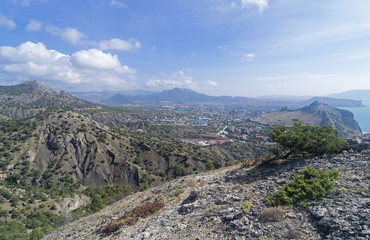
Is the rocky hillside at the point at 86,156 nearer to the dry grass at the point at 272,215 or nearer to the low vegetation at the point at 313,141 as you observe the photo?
the low vegetation at the point at 313,141

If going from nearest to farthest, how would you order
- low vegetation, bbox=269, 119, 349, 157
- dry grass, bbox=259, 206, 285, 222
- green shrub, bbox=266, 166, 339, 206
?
dry grass, bbox=259, 206, 285, 222 → green shrub, bbox=266, 166, 339, 206 → low vegetation, bbox=269, 119, 349, 157

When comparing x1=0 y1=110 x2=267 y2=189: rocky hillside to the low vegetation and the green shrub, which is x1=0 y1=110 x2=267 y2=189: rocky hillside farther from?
the green shrub

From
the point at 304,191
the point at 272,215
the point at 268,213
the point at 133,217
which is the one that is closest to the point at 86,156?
the point at 133,217

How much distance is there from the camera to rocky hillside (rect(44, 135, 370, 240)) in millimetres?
5949

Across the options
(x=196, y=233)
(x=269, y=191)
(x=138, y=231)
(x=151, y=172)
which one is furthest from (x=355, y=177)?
(x=151, y=172)

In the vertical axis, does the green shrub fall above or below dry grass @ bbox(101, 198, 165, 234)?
above

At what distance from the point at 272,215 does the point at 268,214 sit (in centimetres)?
15

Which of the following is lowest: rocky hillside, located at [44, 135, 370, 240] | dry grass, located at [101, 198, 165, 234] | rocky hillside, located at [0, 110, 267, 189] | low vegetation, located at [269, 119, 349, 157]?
rocky hillside, located at [0, 110, 267, 189]

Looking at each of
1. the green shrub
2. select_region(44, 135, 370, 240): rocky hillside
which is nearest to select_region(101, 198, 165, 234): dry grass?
select_region(44, 135, 370, 240): rocky hillside

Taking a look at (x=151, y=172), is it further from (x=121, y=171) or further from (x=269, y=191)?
(x=269, y=191)

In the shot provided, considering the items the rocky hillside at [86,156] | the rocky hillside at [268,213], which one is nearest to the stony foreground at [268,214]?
the rocky hillside at [268,213]

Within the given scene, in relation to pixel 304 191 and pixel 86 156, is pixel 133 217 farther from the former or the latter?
pixel 86 156

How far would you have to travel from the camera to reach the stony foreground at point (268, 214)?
5.93 m

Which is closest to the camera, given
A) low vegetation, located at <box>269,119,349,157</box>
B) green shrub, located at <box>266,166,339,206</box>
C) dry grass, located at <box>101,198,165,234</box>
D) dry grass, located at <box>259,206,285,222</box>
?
dry grass, located at <box>259,206,285,222</box>
